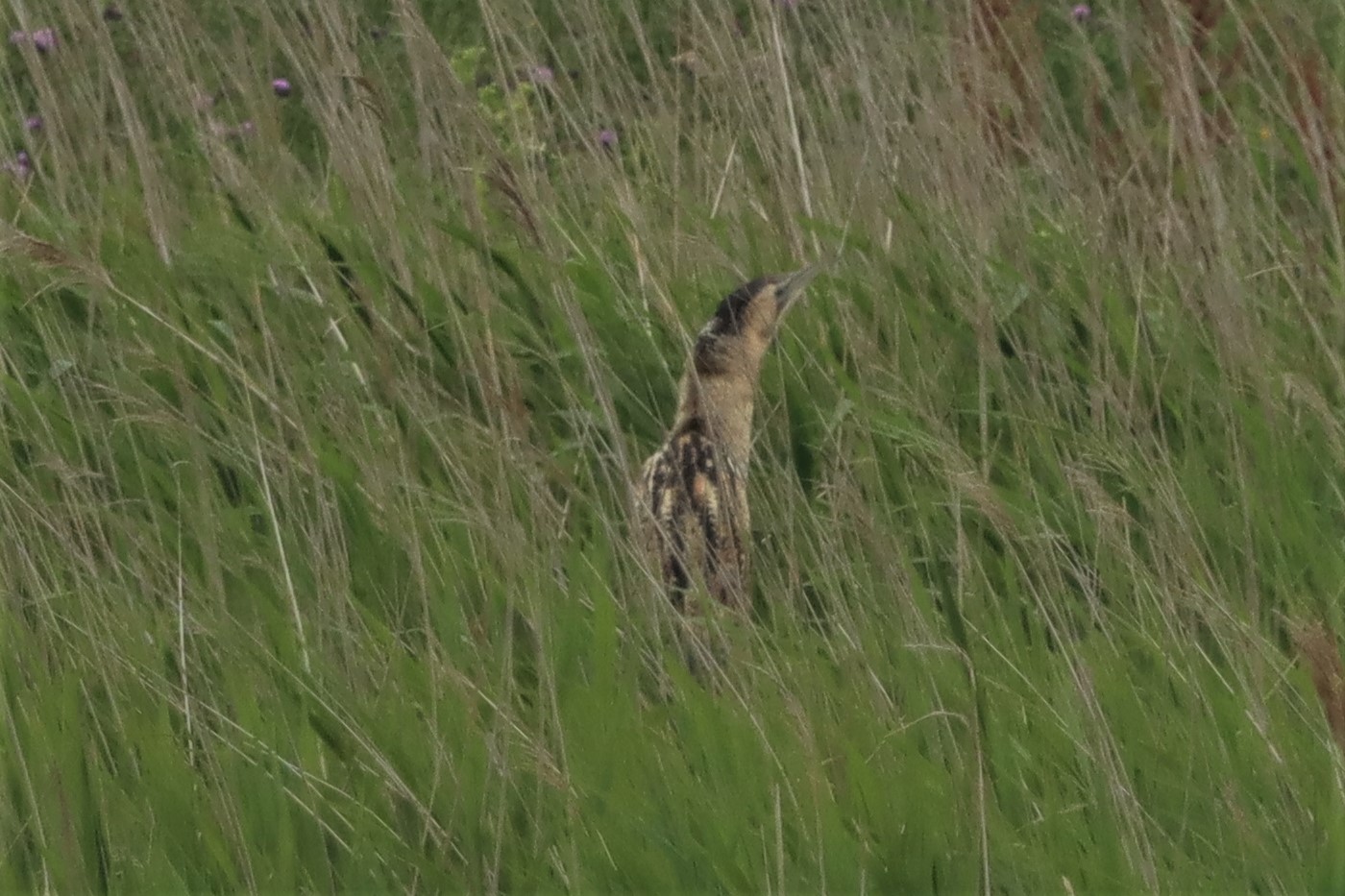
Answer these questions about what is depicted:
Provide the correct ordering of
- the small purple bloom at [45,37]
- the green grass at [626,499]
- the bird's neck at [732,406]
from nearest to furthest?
the green grass at [626,499] < the bird's neck at [732,406] < the small purple bloom at [45,37]

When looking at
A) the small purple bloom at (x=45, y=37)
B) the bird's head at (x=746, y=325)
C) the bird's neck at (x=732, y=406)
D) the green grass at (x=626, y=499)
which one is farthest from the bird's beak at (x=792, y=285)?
the small purple bloom at (x=45, y=37)

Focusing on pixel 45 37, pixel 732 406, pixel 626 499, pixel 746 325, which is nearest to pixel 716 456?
pixel 626 499

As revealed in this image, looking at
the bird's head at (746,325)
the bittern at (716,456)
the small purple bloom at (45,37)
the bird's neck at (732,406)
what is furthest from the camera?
the small purple bloom at (45,37)

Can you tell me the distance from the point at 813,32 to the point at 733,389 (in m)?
3.50

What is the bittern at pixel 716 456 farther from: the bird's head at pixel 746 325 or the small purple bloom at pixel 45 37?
the small purple bloom at pixel 45 37

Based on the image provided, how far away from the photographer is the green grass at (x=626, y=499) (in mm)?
2822

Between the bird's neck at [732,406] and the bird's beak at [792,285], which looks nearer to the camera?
the bird's neck at [732,406]

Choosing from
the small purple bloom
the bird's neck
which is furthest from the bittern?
the small purple bloom

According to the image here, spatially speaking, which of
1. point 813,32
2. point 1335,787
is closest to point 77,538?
point 1335,787

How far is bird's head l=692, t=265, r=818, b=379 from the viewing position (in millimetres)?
4230

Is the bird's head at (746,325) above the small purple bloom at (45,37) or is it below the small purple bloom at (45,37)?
below

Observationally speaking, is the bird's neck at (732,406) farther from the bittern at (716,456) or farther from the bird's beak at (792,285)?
the bird's beak at (792,285)

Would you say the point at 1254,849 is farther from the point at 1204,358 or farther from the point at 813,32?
the point at 813,32

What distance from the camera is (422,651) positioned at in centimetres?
343
